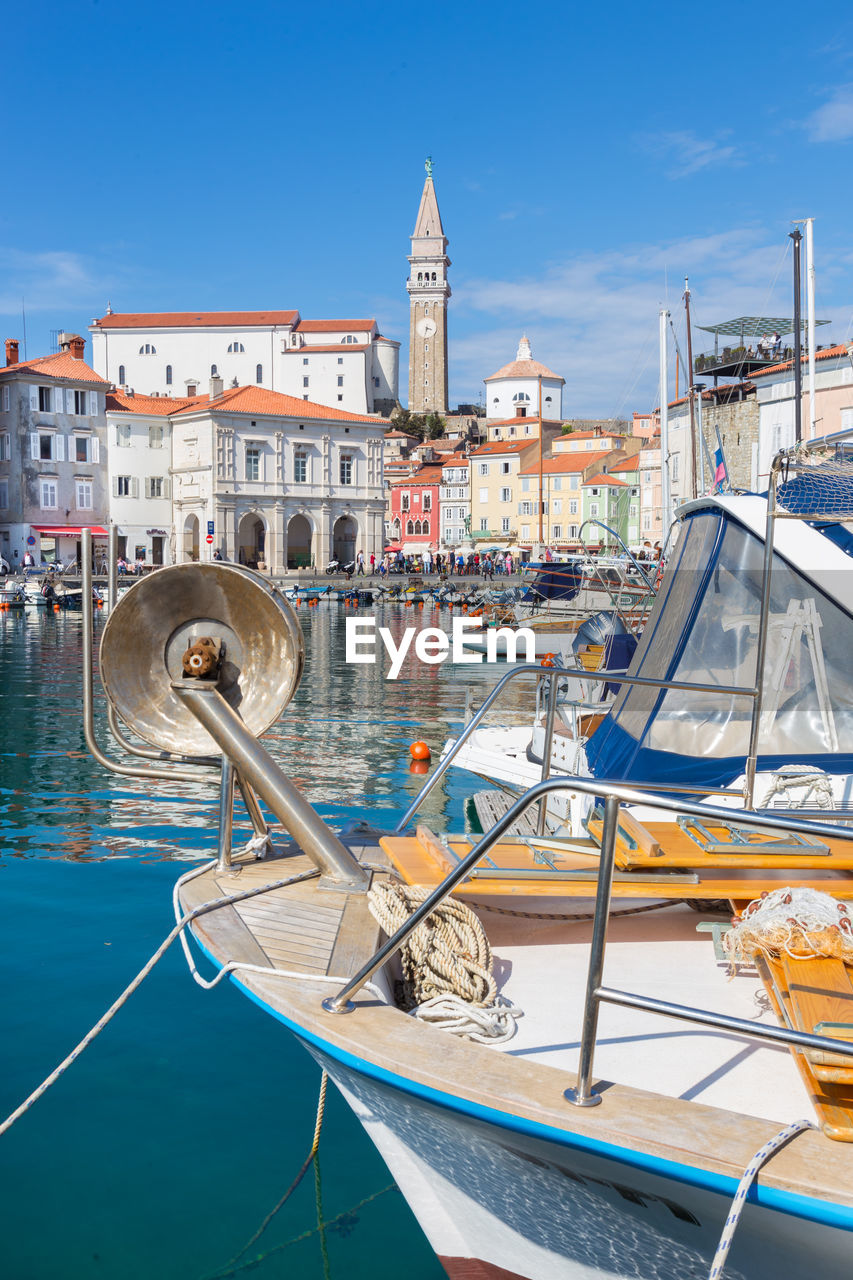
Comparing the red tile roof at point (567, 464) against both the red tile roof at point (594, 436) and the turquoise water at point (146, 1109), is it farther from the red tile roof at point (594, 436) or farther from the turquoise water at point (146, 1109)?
the turquoise water at point (146, 1109)

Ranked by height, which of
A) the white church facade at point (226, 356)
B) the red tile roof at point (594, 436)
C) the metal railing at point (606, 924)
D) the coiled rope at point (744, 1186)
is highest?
the white church facade at point (226, 356)

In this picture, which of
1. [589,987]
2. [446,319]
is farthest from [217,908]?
[446,319]

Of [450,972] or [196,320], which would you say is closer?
[450,972]

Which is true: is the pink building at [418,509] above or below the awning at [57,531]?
above

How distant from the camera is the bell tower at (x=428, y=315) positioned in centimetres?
12356

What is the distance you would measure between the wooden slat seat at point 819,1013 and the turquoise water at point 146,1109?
83.4 inches

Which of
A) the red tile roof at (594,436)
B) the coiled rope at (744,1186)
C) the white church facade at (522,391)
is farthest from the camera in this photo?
the white church facade at (522,391)

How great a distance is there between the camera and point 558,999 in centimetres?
412

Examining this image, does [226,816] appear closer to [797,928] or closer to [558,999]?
[558,999]

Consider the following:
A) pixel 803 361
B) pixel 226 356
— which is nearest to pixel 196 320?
pixel 226 356

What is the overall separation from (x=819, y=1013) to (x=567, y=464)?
8843 cm

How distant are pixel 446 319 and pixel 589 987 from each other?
129036 mm

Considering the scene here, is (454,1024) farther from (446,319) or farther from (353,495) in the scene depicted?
(446,319)

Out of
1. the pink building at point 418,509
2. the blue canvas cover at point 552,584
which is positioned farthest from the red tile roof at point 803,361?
the pink building at point 418,509
